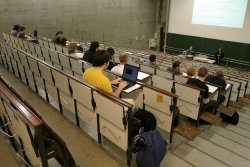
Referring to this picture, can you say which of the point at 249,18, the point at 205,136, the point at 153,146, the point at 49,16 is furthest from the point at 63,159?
the point at 249,18

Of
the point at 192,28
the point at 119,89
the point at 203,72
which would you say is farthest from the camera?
the point at 192,28

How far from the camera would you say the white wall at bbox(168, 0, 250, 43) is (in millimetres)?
10117

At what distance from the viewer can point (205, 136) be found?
3.37 meters

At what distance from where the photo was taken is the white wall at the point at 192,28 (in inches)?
398

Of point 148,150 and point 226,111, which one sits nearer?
point 148,150

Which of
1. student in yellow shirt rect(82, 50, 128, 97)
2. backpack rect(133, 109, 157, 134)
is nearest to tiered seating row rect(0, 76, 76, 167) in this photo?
student in yellow shirt rect(82, 50, 128, 97)

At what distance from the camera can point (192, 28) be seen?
12.0 meters

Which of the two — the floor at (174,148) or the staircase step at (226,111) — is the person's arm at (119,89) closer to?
the floor at (174,148)

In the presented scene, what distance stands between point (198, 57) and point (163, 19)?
3.87 meters

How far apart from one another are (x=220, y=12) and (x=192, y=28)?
183cm

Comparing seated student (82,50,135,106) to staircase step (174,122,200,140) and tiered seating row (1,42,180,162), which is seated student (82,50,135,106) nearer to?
tiered seating row (1,42,180,162)

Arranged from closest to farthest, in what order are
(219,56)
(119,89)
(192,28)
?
(119,89) < (219,56) < (192,28)

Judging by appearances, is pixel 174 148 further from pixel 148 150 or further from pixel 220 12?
pixel 220 12

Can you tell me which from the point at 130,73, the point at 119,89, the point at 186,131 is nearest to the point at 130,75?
the point at 130,73
